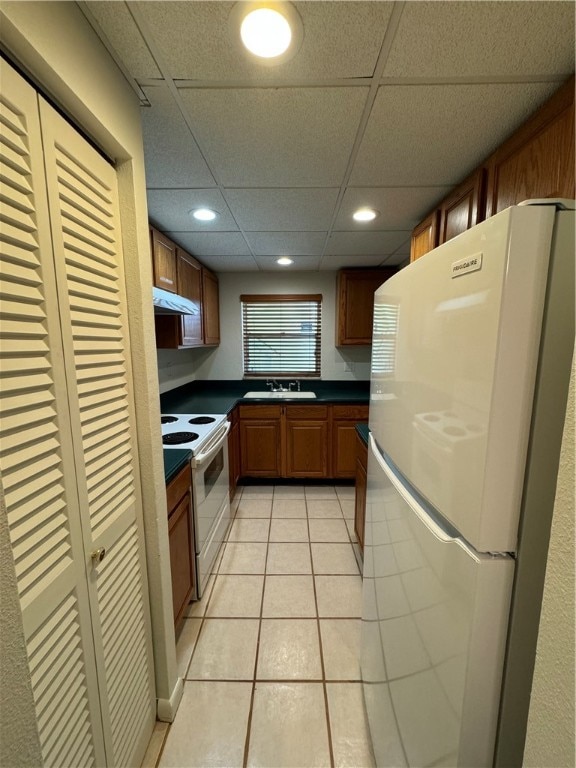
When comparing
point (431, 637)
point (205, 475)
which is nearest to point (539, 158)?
point (431, 637)

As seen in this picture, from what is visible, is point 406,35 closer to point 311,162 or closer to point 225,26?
point 225,26

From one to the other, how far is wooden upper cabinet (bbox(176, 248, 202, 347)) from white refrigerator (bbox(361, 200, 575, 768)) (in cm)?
204

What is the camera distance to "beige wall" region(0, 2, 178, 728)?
648 millimetres

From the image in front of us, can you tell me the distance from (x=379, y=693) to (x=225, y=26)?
6.61 feet

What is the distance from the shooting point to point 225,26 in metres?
0.77

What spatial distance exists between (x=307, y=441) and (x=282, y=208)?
2.16 metres

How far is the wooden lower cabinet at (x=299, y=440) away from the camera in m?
3.20

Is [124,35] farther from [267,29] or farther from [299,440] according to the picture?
[299,440]

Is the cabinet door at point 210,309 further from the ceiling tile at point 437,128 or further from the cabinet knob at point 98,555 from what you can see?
the cabinet knob at point 98,555

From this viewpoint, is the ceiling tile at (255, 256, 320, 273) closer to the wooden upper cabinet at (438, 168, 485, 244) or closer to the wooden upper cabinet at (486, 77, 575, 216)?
the wooden upper cabinet at (438, 168, 485, 244)

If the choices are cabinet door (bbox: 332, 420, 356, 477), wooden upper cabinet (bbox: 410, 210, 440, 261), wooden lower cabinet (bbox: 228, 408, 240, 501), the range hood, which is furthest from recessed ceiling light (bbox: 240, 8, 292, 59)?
cabinet door (bbox: 332, 420, 356, 477)

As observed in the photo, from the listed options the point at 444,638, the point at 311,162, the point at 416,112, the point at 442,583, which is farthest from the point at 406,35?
the point at 444,638

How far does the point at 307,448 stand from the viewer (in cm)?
326

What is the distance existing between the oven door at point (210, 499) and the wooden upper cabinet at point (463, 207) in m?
1.82
